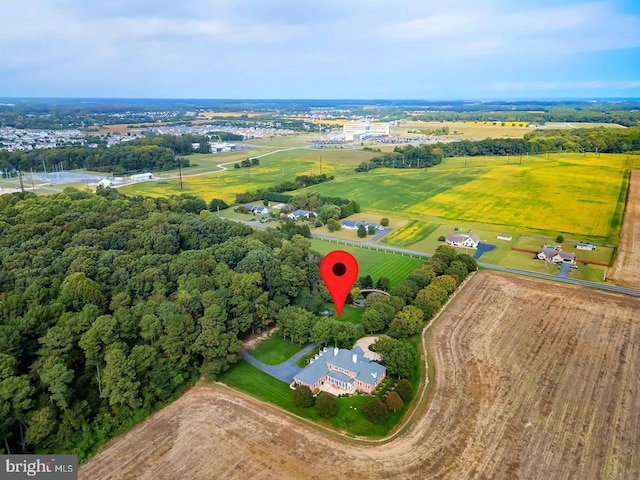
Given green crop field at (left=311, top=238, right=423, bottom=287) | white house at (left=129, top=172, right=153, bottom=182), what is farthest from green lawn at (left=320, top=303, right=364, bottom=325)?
white house at (left=129, top=172, right=153, bottom=182)

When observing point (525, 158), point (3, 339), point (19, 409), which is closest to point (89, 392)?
point (19, 409)

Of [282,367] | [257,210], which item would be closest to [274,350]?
[282,367]

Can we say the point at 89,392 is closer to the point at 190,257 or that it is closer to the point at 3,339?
the point at 3,339

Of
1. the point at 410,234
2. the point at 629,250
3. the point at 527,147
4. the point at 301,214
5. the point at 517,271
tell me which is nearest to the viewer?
→ the point at 517,271

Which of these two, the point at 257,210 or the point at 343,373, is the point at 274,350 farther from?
the point at 257,210

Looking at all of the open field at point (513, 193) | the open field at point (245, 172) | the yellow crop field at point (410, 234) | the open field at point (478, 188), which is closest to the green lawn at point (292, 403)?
the yellow crop field at point (410, 234)
